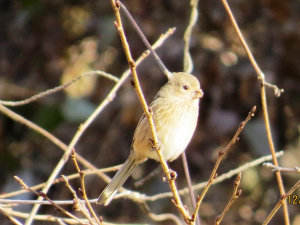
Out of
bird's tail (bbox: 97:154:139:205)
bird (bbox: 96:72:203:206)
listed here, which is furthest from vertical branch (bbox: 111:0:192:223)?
bird (bbox: 96:72:203:206)

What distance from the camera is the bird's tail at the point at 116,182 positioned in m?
3.09

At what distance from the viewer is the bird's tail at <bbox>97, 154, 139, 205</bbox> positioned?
10.1 feet

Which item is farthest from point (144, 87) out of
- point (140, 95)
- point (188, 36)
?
point (140, 95)

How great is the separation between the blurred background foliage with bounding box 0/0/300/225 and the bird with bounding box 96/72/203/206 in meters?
1.23

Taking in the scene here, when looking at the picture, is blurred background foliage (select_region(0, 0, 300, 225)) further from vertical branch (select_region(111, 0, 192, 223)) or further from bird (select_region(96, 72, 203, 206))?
vertical branch (select_region(111, 0, 192, 223))

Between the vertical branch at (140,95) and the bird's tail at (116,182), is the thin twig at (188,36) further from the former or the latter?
the vertical branch at (140,95)

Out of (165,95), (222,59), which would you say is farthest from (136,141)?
(222,59)

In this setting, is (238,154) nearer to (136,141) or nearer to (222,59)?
(222,59)

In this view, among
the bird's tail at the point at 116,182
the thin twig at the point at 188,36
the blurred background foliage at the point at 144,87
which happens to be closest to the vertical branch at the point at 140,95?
the bird's tail at the point at 116,182

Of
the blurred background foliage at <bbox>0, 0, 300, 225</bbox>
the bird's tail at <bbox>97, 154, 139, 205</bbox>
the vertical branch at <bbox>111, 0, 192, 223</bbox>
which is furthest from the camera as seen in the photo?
the blurred background foliage at <bbox>0, 0, 300, 225</bbox>

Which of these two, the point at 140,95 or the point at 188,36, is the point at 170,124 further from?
the point at 140,95

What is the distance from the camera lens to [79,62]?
5961mm

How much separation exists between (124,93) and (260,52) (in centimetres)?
154

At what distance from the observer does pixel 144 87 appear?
17.2 feet
